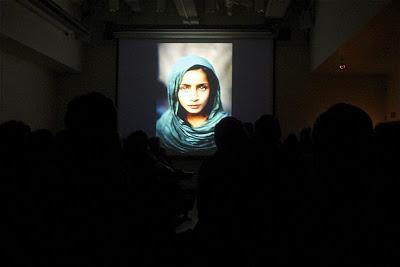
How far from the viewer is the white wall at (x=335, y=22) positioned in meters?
5.97

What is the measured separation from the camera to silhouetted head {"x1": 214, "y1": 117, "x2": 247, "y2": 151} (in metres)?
2.73

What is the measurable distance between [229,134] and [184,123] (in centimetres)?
785

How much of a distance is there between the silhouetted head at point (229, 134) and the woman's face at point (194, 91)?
771 cm

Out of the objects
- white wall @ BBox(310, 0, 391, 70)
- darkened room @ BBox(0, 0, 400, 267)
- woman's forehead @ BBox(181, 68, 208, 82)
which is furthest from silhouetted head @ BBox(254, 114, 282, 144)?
woman's forehead @ BBox(181, 68, 208, 82)

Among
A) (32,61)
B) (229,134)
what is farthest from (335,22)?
(229,134)

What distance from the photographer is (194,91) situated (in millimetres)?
10602

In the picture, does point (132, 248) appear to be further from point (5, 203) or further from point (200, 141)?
point (200, 141)

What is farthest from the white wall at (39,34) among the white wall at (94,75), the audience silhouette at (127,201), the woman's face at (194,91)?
the audience silhouette at (127,201)

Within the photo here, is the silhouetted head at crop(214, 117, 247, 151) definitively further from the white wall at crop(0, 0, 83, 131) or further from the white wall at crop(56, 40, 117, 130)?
the white wall at crop(56, 40, 117, 130)

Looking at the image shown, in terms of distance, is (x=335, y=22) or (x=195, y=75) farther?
(x=195, y=75)

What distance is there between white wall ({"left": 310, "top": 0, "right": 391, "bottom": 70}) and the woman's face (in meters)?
1.99

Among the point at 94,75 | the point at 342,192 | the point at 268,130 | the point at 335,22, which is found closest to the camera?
the point at 342,192

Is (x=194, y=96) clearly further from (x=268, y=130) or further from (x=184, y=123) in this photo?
(x=268, y=130)

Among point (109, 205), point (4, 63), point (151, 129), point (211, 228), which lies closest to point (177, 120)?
point (151, 129)
